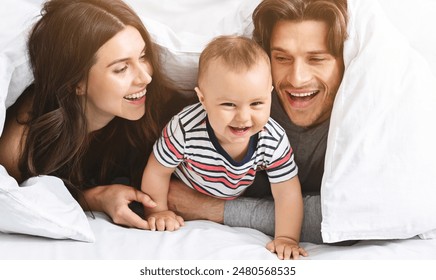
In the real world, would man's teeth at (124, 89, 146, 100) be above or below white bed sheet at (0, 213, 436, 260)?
above

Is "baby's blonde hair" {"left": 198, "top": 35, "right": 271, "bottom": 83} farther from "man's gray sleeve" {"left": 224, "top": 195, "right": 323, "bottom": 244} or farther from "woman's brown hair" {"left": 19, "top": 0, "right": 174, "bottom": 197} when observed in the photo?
"man's gray sleeve" {"left": 224, "top": 195, "right": 323, "bottom": 244}

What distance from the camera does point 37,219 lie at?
95cm

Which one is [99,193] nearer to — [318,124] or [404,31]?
[318,124]

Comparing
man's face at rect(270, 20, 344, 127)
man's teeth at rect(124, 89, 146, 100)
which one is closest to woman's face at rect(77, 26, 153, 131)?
man's teeth at rect(124, 89, 146, 100)

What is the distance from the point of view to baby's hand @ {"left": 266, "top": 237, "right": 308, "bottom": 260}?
99 cm

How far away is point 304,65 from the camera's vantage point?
40.9 inches

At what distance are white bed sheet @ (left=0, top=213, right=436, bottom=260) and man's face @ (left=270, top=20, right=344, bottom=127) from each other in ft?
0.87

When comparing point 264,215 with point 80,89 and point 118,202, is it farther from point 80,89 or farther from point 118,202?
point 80,89

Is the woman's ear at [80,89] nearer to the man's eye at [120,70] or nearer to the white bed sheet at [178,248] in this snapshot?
the man's eye at [120,70]

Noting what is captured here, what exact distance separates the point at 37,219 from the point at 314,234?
48cm

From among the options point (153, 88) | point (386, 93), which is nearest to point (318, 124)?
point (386, 93)

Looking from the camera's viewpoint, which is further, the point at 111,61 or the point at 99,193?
the point at 99,193

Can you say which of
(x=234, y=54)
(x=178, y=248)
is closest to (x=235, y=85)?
(x=234, y=54)

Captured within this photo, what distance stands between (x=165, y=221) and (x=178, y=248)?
11cm
